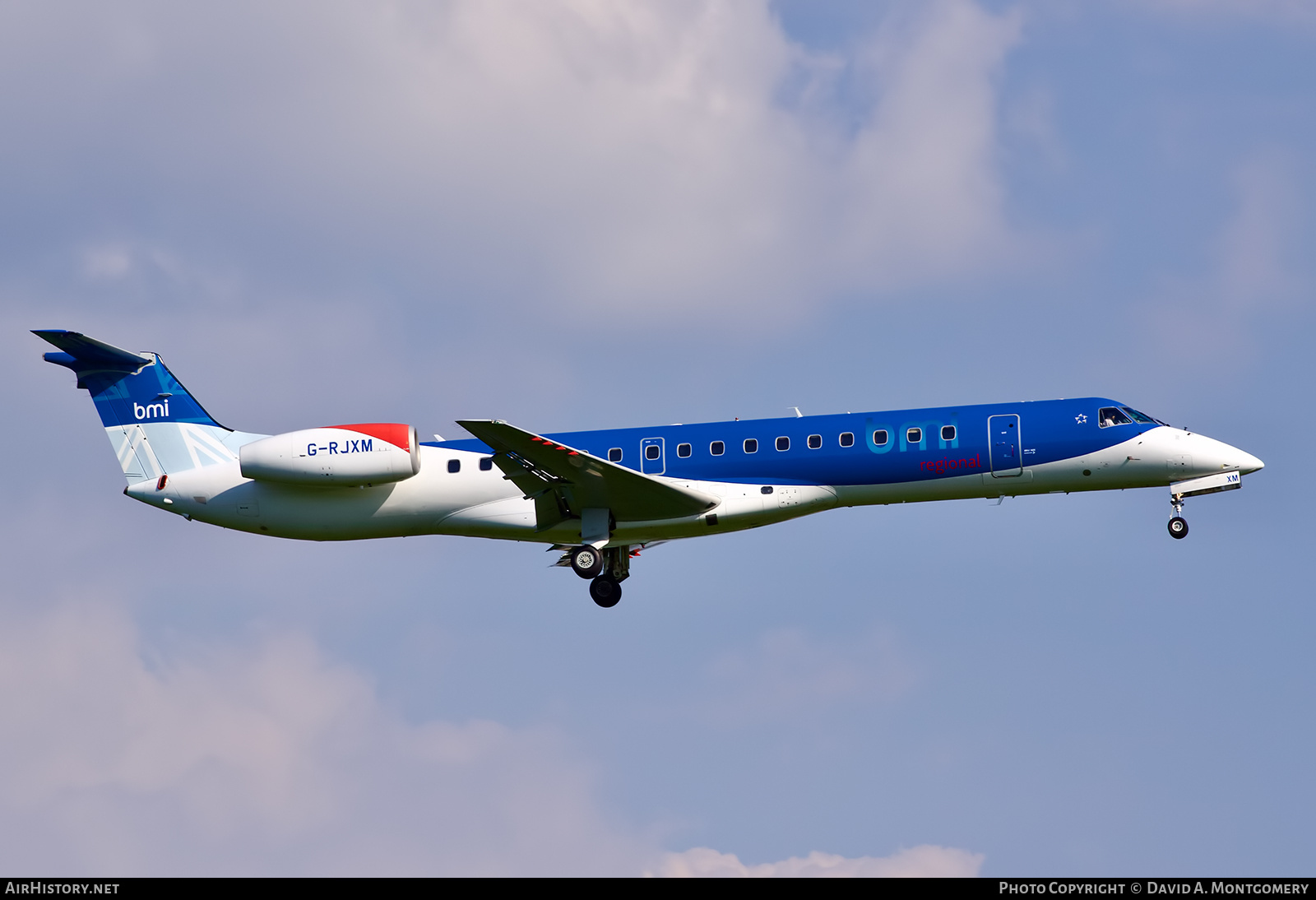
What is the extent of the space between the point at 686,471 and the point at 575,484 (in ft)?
8.26

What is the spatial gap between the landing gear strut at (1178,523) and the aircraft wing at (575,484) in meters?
9.92

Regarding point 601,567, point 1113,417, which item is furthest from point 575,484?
point 1113,417

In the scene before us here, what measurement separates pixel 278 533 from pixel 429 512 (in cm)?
372

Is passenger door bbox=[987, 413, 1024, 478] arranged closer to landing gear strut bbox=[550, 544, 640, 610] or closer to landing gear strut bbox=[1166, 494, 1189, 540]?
landing gear strut bbox=[1166, 494, 1189, 540]

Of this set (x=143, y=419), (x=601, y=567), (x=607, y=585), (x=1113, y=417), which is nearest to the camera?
(x=1113, y=417)

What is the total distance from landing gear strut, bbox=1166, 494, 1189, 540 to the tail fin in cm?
2125

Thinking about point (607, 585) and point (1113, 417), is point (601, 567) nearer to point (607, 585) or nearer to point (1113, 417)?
point (607, 585)

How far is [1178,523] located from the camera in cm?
3384

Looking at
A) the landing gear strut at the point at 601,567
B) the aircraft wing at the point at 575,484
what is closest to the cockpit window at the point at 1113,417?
the aircraft wing at the point at 575,484
